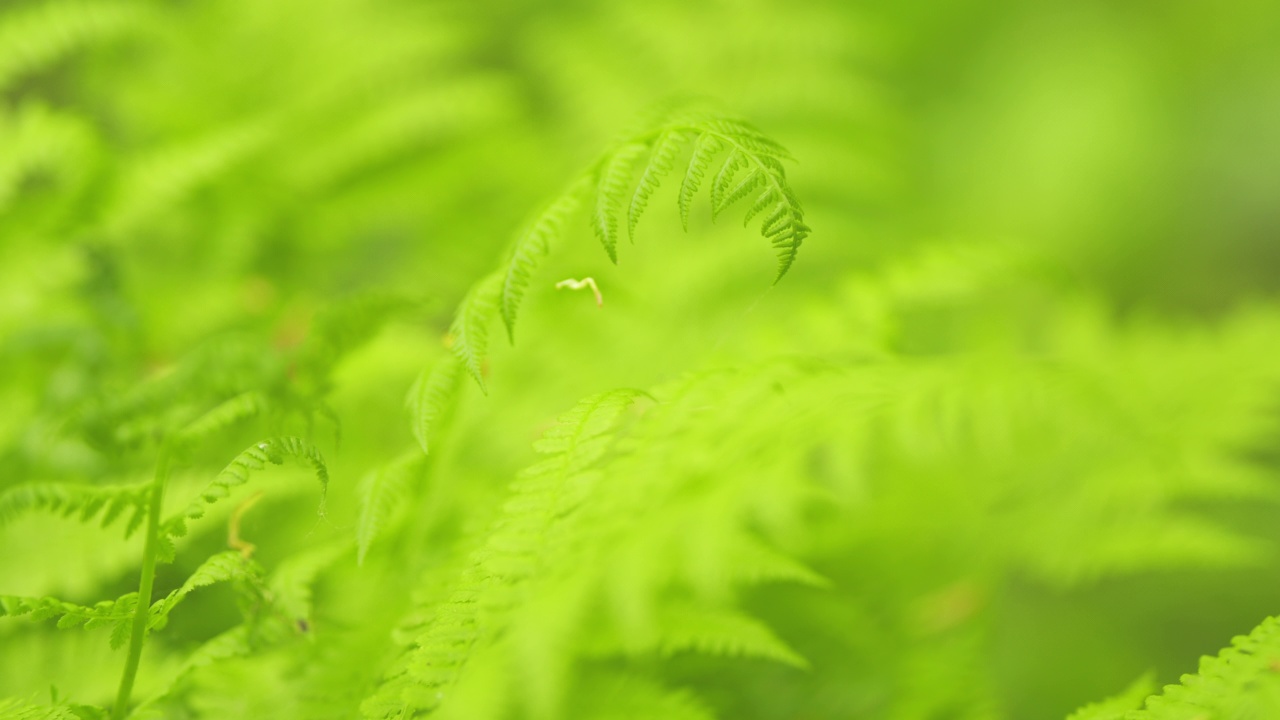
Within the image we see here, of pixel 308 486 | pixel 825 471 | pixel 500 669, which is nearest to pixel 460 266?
pixel 308 486

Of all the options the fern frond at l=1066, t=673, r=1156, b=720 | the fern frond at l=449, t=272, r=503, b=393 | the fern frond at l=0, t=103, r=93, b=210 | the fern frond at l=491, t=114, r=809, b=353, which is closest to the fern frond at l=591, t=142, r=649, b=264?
the fern frond at l=491, t=114, r=809, b=353

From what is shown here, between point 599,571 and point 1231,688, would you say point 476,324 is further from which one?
point 1231,688

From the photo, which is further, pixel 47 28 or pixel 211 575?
pixel 47 28

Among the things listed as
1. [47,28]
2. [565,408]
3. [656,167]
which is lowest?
[656,167]

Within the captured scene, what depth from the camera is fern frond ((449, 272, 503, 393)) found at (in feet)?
2.37

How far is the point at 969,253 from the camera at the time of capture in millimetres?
1261

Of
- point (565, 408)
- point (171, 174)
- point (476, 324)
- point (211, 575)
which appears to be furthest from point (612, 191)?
point (171, 174)

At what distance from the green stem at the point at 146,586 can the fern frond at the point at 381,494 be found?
152 mm

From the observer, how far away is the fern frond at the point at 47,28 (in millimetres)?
1385

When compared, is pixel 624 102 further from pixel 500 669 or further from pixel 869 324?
pixel 500 669

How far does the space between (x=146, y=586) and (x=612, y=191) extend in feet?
1.58

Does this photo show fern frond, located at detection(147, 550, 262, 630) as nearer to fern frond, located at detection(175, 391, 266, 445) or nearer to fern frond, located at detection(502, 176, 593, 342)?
fern frond, located at detection(175, 391, 266, 445)

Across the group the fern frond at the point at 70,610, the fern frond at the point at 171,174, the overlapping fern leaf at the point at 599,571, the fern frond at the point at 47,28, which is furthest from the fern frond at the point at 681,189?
the fern frond at the point at 47,28

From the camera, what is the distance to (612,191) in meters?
0.74
